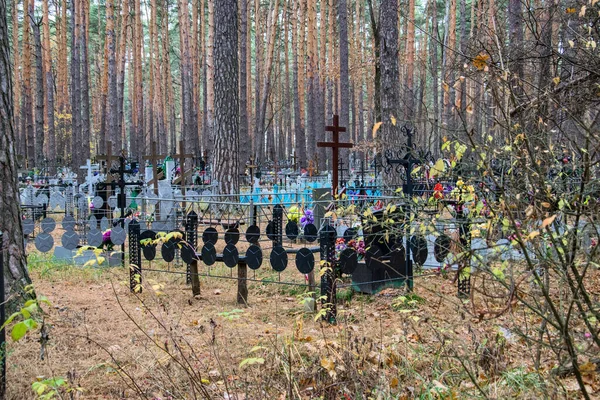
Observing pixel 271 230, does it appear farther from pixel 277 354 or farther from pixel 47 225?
pixel 277 354

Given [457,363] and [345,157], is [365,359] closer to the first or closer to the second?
[457,363]

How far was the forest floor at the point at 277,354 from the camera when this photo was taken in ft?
10.8

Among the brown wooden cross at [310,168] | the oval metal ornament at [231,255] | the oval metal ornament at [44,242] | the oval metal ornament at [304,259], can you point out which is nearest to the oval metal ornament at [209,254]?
the oval metal ornament at [231,255]

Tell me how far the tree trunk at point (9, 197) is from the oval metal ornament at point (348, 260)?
2801mm

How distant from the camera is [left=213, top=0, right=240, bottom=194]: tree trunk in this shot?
12445 mm

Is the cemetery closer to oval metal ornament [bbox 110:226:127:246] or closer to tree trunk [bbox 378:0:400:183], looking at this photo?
tree trunk [bbox 378:0:400:183]

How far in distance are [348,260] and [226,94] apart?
24.9 ft

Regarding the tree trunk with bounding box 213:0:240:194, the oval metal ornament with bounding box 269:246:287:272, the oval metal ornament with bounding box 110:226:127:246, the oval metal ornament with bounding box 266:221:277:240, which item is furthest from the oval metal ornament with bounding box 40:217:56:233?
the tree trunk with bounding box 213:0:240:194

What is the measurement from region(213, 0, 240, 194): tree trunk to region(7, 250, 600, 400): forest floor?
6.66m

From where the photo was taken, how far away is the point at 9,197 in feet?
15.6

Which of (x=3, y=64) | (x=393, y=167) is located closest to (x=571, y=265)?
(x=3, y=64)

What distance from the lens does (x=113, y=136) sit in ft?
77.1

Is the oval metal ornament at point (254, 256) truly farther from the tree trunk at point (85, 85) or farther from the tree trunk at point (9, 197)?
the tree trunk at point (85, 85)

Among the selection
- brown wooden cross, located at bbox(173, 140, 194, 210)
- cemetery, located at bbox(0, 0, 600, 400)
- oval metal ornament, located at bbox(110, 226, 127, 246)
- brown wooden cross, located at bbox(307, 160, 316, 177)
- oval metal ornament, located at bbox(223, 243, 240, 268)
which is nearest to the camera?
cemetery, located at bbox(0, 0, 600, 400)
